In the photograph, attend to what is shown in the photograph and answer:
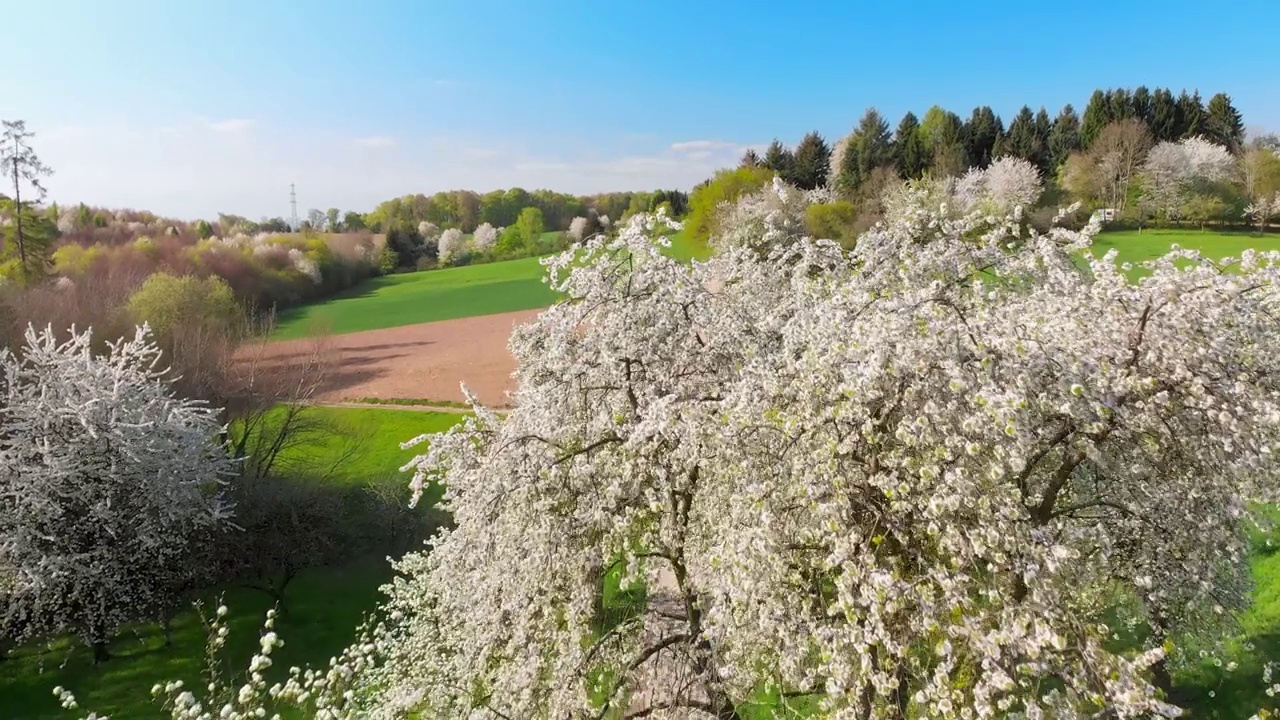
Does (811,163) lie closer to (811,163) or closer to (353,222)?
(811,163)

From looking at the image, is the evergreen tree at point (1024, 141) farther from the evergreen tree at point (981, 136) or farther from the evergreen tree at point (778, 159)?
the evergreen tree at point (778, 159)

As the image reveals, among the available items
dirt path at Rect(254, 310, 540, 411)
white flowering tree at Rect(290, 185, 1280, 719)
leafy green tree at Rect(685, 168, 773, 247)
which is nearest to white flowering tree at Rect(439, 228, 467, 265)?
dirt path at Rect(254, 310, 540, 411)

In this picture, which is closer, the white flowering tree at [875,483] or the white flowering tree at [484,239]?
the white flowering tree at [875,483]

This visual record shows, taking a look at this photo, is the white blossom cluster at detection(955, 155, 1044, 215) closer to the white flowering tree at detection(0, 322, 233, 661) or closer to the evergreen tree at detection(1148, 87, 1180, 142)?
the evergreen tree at detection(1148, 87, 1180, 142)

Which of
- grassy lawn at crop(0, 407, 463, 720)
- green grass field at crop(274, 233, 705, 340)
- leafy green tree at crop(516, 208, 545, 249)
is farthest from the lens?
leafy green tree at crop(516, 208, 545, 249)

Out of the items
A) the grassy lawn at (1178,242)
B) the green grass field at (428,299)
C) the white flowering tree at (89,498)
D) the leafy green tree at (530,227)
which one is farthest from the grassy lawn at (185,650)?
the leafy green tree at (530,227)

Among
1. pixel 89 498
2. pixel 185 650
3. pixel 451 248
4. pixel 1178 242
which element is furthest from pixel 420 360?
pixel 451 248

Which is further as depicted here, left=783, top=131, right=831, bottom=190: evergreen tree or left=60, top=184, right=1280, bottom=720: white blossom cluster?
→ left=783, top=131, right=831, bottom=190: evergreen tree
